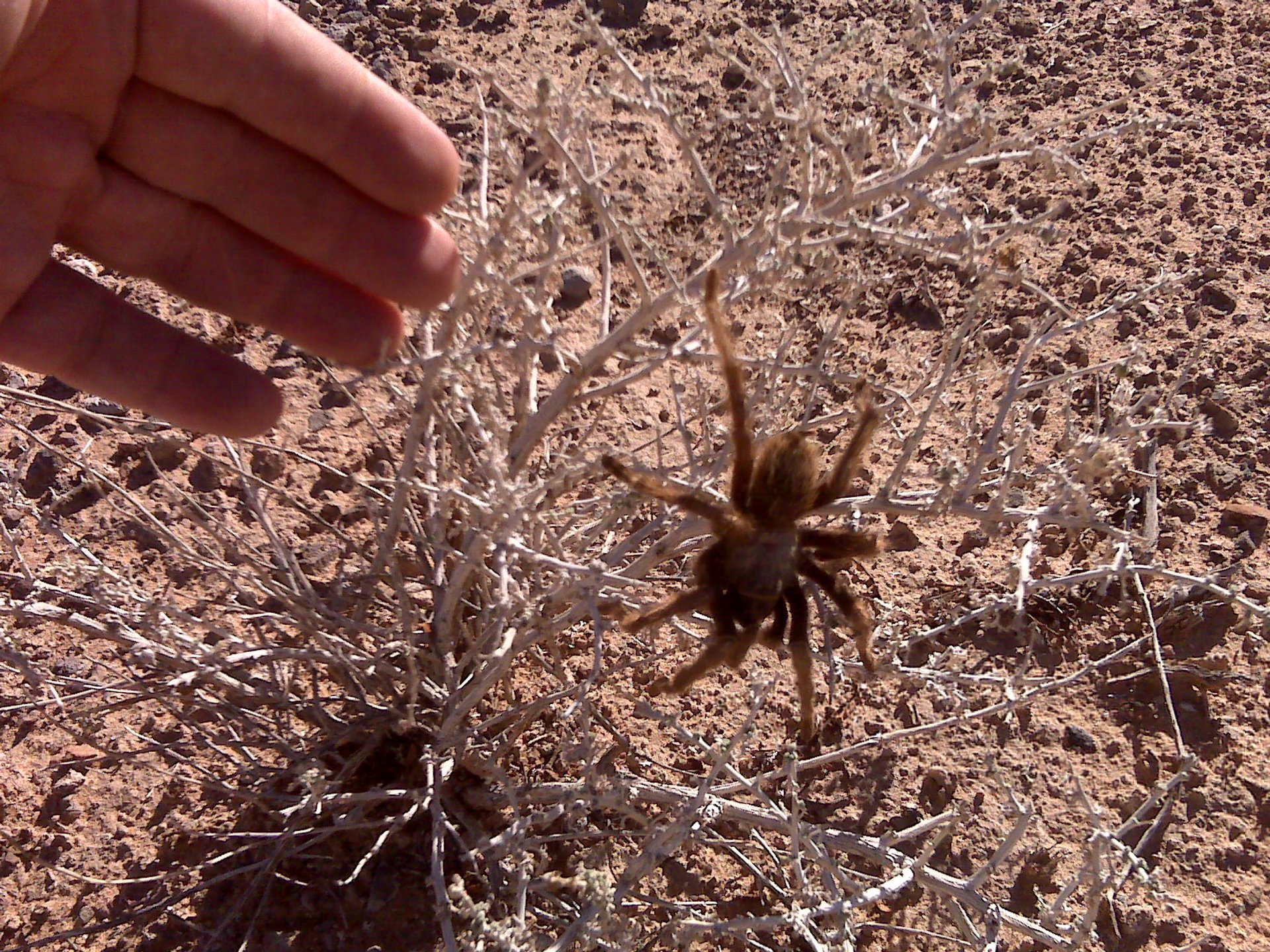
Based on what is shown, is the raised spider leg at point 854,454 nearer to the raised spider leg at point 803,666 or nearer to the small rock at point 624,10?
the raised spider leg at point 803,666

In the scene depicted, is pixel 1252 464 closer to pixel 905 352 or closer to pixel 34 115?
pixel 905 352

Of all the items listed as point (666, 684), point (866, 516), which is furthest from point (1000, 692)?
point (666, 684)

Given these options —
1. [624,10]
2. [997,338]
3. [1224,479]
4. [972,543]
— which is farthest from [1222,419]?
[624,10]

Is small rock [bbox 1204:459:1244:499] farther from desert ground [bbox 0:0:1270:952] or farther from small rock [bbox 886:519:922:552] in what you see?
small rock [bbox 886:519:922:552]

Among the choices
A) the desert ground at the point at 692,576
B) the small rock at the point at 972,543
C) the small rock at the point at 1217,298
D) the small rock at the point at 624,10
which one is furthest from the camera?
the small rock at the point at 624,10

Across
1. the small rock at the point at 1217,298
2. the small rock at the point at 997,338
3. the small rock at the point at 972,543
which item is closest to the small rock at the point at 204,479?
the small rock at the point at 972,543

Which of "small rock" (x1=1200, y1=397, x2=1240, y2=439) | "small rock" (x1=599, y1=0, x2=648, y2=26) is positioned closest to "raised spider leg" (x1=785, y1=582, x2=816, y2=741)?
"small rock" (x1=1200, y1=397, x2=1240, y2=439)
